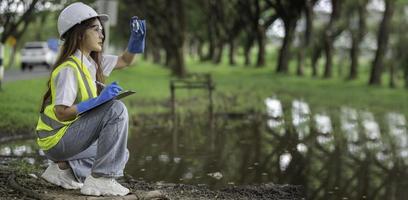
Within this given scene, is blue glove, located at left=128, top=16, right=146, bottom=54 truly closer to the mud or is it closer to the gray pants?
the gray pants

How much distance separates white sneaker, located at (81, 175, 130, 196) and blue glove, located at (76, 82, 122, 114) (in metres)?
0.62

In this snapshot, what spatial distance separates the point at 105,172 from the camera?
17.9 feet

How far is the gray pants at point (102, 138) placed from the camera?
5.35 m

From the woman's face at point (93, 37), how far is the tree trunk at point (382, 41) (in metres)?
20.3

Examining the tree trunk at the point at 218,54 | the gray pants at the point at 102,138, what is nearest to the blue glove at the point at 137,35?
the gray pants at the point at 102,138

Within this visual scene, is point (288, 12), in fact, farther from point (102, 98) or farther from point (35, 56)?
point (102, 98)

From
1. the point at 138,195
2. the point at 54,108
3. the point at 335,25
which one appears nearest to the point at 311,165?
the point at 138,195

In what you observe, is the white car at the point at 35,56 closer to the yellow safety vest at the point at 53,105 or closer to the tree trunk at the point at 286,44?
the tree trunk at the point at 286,44

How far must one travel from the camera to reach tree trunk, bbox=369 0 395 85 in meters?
25.9

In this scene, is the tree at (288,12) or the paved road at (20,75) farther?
the tree at (288,12)

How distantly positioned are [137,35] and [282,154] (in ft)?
15.4

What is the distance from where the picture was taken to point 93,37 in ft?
18.5

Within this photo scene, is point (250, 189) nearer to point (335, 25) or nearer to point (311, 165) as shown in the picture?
point (311, 165)

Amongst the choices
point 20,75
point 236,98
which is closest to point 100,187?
point 236,98
